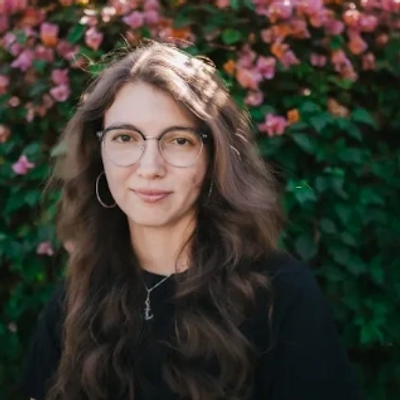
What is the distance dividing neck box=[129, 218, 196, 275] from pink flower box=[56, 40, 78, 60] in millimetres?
831

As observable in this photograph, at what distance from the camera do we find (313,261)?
10.5 feet

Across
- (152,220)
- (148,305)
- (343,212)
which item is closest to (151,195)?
(152,220)

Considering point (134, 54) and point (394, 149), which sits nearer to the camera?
point (134, 54)

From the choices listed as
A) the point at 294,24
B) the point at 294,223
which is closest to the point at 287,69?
the point at 294,24

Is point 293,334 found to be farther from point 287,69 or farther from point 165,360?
point 287,69

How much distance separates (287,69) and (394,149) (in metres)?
0.50

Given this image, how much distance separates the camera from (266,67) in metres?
3.11

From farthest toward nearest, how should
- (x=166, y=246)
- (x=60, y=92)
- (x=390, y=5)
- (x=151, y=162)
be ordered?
(x=390, y=5)
(x=60, y=92)
(x=166, y=246)
(x=151, y=162)

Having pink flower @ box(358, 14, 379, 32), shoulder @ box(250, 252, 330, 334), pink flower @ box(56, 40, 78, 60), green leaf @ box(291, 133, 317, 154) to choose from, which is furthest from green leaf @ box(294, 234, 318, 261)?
pink flower @ box(56, 40, 78, 60)

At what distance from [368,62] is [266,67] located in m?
0.38

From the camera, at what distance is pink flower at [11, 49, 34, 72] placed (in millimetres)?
3227

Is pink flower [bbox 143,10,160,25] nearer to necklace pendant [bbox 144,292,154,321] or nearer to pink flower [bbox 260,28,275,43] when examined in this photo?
pink flower [bbox 260,28,275,43]

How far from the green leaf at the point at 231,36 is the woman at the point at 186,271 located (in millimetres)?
588

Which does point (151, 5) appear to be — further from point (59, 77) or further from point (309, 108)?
point (309, 108)
